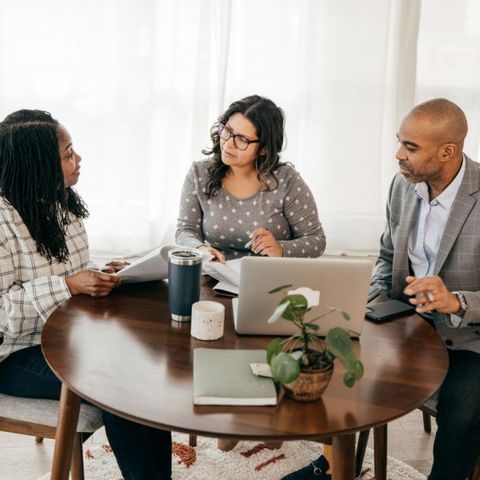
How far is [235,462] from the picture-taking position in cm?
194

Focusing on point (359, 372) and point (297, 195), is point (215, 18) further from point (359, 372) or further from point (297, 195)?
point (359, 372)

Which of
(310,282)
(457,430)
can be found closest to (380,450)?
(457,430)

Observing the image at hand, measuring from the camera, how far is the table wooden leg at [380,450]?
5.66 ft

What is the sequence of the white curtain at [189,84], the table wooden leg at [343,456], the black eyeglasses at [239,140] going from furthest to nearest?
the white curtain at [189,84]
the black eyeglasses at [239,140]
the table wooden leg at [343,456]

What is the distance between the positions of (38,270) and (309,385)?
801 mm

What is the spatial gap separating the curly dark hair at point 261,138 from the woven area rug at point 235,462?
2.74 ft

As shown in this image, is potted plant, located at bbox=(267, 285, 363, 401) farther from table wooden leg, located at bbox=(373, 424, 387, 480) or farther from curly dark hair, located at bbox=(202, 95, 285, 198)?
curly dark hair, located at bbox=(202, 95, 285, 198)

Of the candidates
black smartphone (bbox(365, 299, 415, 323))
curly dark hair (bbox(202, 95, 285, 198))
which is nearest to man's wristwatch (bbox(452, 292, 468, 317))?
black smartphone (bbox(365, 299, 415, 323))

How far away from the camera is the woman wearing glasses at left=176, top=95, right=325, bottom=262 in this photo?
6.81ft

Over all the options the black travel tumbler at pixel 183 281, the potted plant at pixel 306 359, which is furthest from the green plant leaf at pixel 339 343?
the black travel tumbler at pixel 183 281

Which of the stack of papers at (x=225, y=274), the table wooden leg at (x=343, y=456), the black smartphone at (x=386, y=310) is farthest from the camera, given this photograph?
the stack of papers at (x=225, y=274)

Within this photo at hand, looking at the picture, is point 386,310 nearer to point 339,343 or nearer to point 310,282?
point 310,282

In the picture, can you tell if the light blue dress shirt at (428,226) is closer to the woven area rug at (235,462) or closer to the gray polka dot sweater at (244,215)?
the gray polka dot sweater at (244,215)

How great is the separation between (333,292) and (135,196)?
190cm
